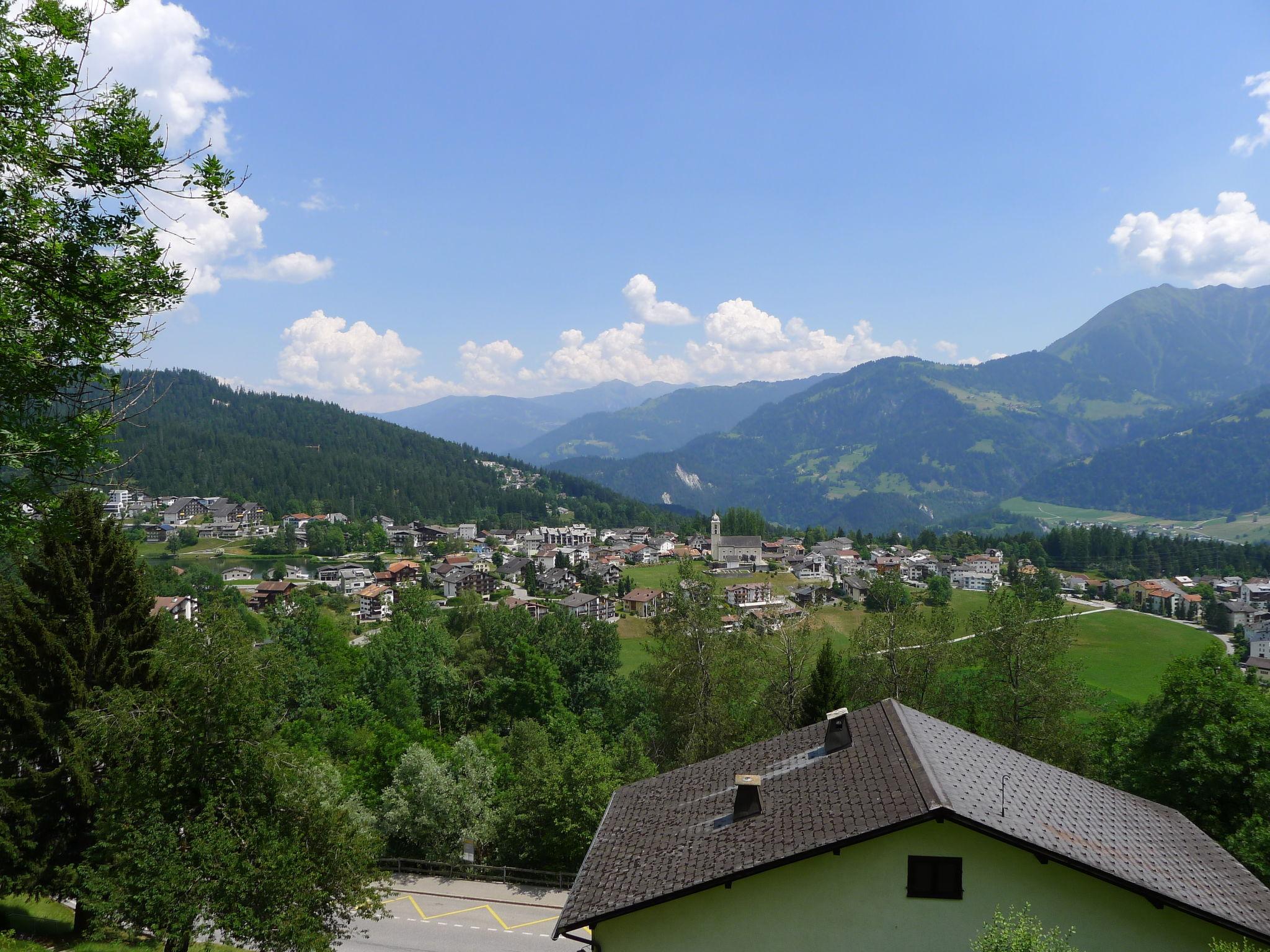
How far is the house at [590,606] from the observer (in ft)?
344

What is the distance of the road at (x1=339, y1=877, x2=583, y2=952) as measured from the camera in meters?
17.0

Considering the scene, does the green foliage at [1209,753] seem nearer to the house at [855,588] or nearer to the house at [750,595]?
the house at [750,595]

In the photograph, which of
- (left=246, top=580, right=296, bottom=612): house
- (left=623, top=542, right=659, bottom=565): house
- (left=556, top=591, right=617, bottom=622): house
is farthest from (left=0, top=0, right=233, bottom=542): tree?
(left=623, top=542, right=659, bottom=565): house

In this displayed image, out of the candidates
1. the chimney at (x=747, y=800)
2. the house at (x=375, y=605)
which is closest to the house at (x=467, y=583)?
the house at (x=375, y=605)

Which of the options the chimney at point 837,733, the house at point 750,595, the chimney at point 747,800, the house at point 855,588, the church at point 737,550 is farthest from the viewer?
the church at point 737,550

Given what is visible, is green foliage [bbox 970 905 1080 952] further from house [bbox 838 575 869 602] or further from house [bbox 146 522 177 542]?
house [bbox 146 522 177 542]

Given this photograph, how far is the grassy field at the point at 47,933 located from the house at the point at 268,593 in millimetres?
78876

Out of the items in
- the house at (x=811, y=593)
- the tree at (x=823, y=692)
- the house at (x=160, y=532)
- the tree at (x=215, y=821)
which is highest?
the tree at (x=215, y=821)

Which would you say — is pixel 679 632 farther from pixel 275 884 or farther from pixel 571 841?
pixel 275 884

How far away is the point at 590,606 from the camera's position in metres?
107

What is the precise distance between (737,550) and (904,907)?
150 meters

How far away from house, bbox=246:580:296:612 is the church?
86.5 m

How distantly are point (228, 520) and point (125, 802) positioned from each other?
601ft

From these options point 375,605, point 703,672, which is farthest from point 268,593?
point 703,672
